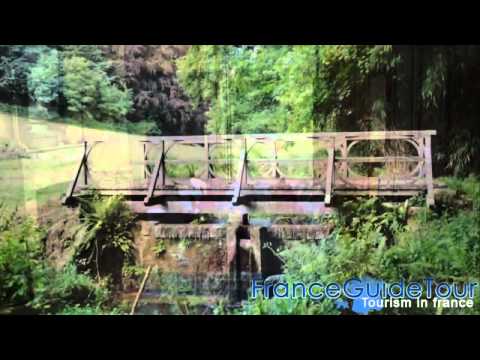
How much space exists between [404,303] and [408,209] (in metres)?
0.62

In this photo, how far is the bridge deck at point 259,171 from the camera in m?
3.04

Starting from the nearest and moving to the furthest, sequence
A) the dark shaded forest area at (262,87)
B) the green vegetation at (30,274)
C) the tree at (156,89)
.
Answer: the dark shaded forest area at (262,87) → the tree at (156,89) → the green vegetation at (30,274)

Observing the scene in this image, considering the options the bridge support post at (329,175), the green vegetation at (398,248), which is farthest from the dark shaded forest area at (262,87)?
the green vegetation at (398,248)

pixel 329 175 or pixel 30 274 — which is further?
pixel 30 274

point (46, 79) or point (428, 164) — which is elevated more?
point (46, 79)

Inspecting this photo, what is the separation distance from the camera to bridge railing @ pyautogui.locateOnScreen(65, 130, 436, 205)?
9.96 feet

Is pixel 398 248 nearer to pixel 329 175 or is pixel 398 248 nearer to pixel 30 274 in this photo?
pixel 329 175

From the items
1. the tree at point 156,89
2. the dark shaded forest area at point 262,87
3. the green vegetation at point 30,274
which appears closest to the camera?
the dark shaded forest area at point 262,87

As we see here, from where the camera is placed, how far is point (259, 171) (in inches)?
123

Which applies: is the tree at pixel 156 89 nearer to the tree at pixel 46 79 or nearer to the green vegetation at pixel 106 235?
the tree at pixel 46 79

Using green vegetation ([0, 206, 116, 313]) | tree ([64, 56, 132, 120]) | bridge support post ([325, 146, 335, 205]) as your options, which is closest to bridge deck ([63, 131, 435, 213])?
bridge support post ([325, 146, 335, 205])

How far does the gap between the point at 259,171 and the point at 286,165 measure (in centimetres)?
18

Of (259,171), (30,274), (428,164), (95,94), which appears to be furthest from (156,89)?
(428,164)
